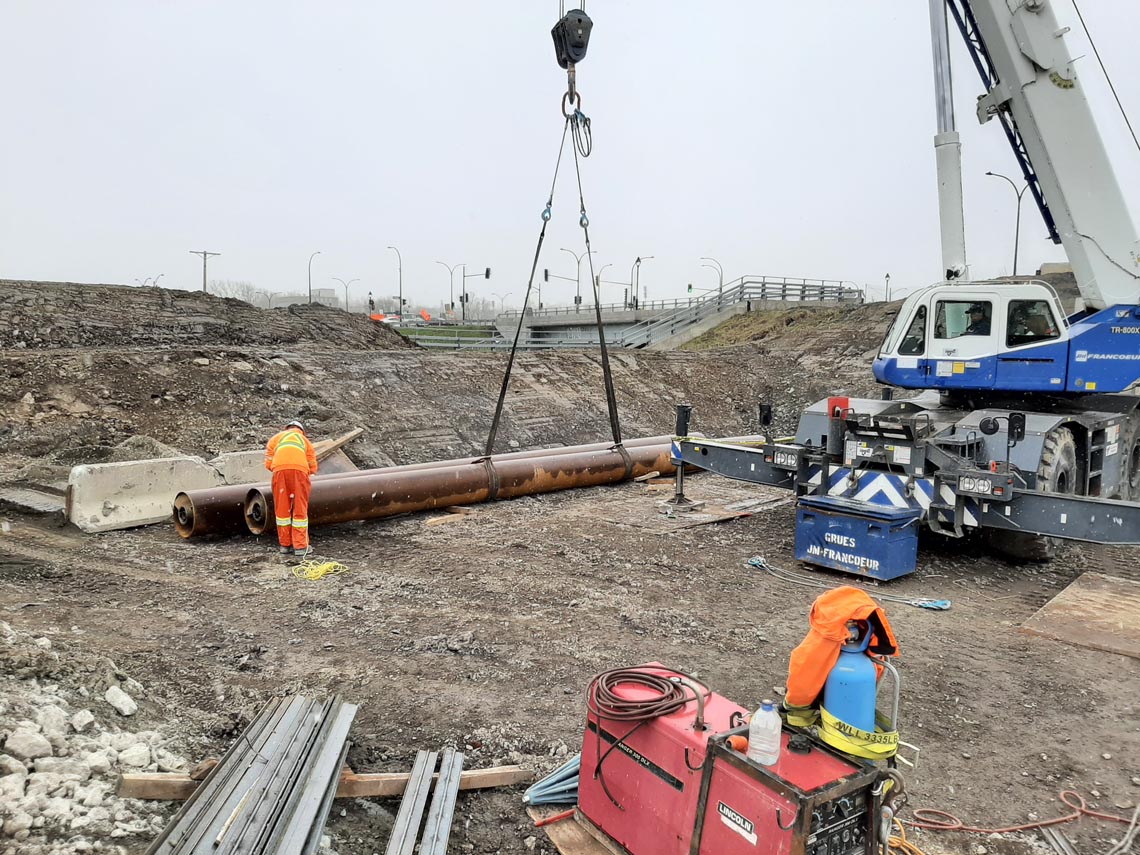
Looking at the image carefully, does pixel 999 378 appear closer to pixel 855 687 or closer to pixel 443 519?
pixel 443 519

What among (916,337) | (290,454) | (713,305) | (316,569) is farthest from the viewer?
(713,305)

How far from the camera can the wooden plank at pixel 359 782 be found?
362cm

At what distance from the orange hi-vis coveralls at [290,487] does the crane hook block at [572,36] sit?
468cm

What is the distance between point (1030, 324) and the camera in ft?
27.6

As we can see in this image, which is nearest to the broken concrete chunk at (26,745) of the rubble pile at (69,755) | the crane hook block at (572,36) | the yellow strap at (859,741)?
the rubble pile at (69,755)

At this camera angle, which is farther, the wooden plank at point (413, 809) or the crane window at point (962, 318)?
the crane window at point (962, 318)

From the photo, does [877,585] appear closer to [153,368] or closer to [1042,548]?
[1042,548]

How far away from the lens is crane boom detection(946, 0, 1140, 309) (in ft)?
28.3

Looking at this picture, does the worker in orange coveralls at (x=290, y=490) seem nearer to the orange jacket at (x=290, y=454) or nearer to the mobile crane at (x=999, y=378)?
the orange jacket at (x=290, y=454)

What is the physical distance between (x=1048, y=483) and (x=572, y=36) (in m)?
6.28

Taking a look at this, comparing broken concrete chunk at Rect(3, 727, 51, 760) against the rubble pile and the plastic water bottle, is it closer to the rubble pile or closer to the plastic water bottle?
the rubble pile

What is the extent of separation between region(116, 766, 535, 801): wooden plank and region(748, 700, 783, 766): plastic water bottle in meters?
1.71

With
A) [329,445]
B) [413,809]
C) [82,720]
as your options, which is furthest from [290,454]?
[413,809]

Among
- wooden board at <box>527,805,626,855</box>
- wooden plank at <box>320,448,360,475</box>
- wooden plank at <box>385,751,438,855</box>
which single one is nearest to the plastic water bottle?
wooden board at <box>527,805,626,855</box>
